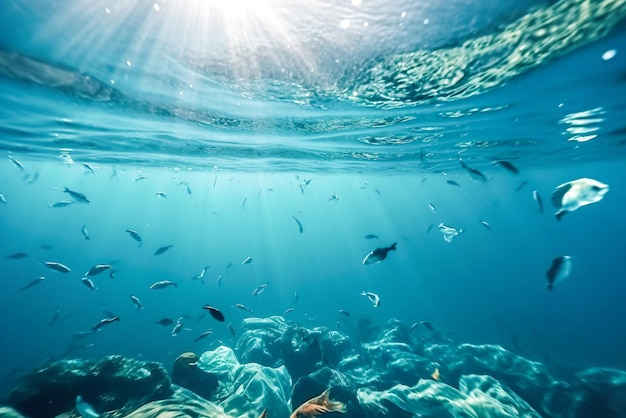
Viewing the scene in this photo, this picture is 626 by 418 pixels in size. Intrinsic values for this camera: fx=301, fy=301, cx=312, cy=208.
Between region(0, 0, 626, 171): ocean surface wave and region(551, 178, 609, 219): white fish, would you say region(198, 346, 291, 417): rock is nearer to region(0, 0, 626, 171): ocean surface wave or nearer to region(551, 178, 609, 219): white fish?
region(551, 178, 609, 219): white fish

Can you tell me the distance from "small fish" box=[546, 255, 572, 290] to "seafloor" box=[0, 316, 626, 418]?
13.8ft

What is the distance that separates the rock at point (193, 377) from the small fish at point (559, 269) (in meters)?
10.00

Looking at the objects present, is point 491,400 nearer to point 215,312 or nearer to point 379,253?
point 379,253

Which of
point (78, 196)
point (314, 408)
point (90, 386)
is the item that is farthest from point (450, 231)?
point (78, 196)

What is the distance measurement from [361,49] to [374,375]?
12.8 m

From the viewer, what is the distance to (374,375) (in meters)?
13.3

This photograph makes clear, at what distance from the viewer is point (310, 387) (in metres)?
8.99

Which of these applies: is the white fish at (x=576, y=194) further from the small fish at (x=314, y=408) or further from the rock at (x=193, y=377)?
the rock at (x=193, y=377)

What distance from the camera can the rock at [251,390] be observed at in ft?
28.1

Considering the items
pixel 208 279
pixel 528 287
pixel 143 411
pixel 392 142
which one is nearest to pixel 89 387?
pixel 143 411

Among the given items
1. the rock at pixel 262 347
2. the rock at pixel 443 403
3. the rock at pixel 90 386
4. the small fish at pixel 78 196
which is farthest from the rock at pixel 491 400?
the small fish at pixel 78 196

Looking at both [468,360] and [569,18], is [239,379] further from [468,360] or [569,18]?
[569,18]

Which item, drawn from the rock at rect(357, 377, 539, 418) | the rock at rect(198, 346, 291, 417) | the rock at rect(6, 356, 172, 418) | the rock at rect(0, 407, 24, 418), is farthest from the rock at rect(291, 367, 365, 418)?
the rock at rect(0, 407, 24, 418)

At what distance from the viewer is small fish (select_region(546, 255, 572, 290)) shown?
3.73 m
